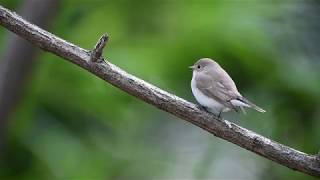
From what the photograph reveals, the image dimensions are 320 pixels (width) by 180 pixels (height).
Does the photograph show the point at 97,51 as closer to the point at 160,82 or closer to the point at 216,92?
the point at 216,92

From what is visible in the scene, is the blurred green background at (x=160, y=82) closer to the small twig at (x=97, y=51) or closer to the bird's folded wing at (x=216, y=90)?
the bird's folded wing at (x=216, y=90)

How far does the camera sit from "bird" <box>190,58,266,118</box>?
2691mm

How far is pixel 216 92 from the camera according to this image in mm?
2760

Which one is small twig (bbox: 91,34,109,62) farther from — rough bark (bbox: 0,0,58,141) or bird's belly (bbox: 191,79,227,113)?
rough bark (bbox: 0,0,58,141)

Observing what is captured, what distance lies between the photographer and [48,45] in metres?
2.52

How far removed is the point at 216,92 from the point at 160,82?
4.13 ft

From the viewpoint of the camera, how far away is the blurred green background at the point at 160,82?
393 cm

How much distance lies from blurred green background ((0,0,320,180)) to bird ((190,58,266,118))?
839 mm

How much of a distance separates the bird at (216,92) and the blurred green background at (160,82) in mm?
839

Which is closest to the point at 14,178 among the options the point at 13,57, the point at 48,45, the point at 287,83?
the point at 13,57

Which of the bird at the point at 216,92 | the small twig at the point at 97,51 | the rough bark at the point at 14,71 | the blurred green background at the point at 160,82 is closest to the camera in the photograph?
the small twig at the point at 97,51

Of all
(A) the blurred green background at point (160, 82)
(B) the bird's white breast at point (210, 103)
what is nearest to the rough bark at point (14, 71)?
(A) the blurred green background at point (160, 82)

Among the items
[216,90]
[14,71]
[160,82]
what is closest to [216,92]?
[216,90]

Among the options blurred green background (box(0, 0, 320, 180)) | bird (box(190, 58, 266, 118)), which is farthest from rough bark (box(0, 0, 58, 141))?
bird (box(190, 58, 266, 118))
